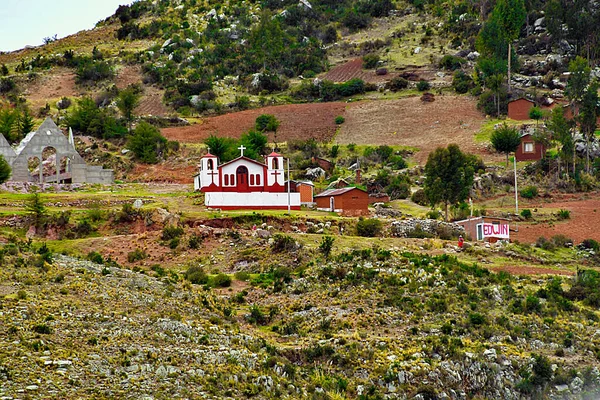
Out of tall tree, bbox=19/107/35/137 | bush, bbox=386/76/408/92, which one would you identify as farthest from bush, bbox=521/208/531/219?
bush, bbox=386/76/408/92

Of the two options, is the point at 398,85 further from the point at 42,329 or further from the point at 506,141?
the point at 42,329

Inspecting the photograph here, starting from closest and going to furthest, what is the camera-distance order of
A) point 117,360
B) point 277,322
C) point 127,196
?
point 117,360 < point 277,322 < point 127,196

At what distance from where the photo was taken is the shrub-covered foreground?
27.9m

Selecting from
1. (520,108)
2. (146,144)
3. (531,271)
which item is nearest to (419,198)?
(531,271)

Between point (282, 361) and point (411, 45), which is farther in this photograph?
point (411, 45)

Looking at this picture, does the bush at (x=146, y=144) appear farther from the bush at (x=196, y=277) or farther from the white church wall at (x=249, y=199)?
the bush at (x=196, y=277)

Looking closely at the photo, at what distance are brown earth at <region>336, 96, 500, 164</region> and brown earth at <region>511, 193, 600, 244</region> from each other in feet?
45.5

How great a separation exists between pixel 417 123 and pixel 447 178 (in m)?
34.2

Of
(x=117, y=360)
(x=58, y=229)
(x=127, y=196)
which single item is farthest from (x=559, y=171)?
(x=117, y=360)

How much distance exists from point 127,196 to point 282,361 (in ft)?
98.7

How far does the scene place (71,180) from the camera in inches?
2790

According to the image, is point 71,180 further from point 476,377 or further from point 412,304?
point 476,377

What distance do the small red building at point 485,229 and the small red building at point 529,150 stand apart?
2374 centimetres

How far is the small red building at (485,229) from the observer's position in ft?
190
